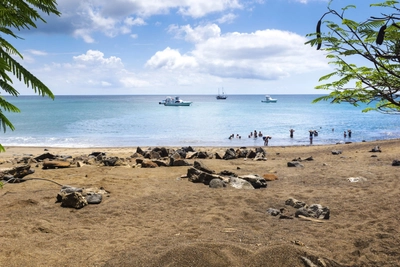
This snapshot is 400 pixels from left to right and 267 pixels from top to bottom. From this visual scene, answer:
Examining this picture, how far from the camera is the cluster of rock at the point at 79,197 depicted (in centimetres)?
893

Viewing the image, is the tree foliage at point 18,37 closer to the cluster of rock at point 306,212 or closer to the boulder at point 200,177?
the cluster of rock at point 306,212

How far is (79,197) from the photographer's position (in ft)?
29.6

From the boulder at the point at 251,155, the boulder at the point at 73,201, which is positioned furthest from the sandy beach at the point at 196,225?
the boulder at the point at 251,155

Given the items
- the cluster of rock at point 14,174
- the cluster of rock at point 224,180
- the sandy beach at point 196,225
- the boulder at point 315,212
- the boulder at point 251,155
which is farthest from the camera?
the boulder at point 251,155

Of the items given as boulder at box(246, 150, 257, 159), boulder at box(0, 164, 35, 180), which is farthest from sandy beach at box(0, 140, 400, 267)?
boulder at box(246, 150, 257, 159)

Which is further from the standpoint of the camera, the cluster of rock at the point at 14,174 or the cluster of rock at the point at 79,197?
the cluster of rock at the point at 14,174

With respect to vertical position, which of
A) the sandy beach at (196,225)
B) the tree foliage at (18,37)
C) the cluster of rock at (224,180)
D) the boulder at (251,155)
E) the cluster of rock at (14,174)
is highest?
the tree foliage at (18,37)

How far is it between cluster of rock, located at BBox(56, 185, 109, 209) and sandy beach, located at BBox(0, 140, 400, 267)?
7.2 inches

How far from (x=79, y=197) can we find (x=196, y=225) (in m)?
3.65

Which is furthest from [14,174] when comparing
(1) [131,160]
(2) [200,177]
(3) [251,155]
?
(3) [251,155]

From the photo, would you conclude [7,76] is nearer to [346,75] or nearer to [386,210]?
[346,75]

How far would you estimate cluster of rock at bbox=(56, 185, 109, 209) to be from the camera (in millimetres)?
8930

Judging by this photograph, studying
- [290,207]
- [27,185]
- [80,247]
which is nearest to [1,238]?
[80,247]

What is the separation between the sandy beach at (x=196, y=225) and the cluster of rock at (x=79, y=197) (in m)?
0.18
